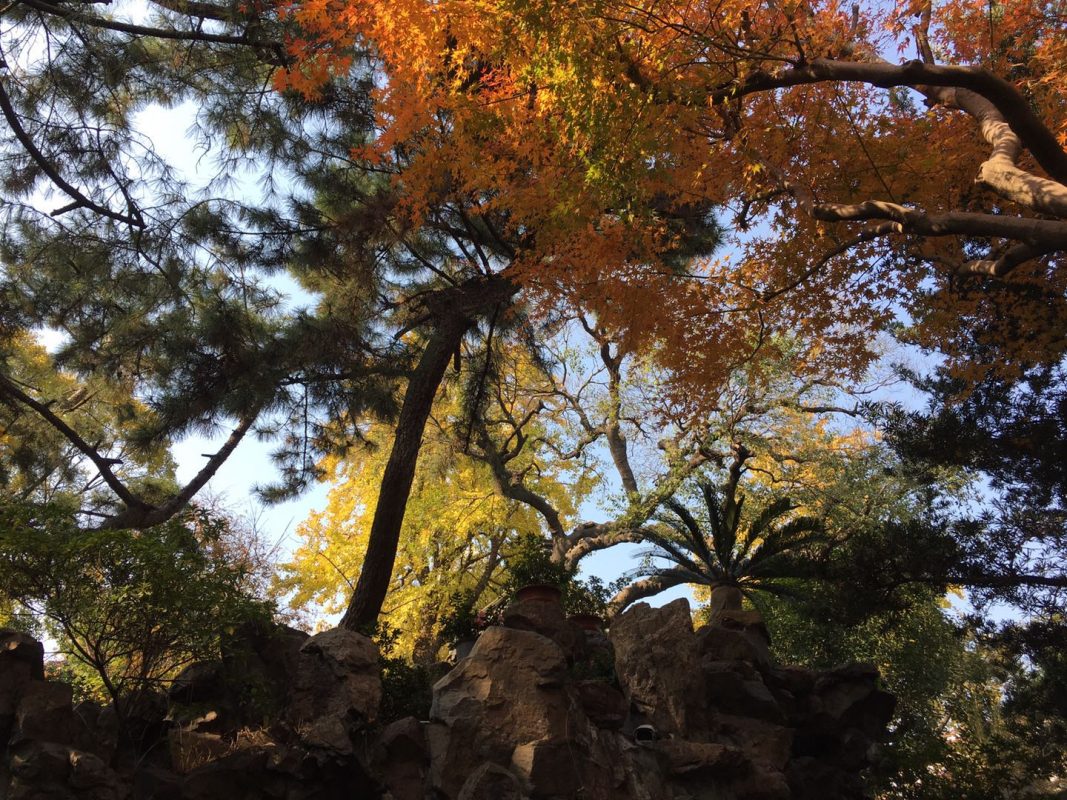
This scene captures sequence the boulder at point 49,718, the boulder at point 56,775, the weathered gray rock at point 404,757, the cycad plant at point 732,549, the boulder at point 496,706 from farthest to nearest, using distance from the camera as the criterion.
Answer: the cycad plant at point 732,549 → the weathered gray rock at point 404,757 → the boulder at point 496,706 → the boulder at point 49,718 → the boulder at point 56,775

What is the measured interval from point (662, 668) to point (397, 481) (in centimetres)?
342

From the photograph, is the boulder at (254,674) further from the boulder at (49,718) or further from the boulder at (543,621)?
the boulder at (543,621)

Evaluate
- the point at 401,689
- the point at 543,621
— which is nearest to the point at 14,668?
the point at 401,689

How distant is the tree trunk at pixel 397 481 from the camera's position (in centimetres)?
761

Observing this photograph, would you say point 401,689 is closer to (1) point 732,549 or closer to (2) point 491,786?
(2) point 491,786

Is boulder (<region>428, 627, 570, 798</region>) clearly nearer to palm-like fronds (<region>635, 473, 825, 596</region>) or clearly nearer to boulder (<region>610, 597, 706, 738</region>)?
boulder (<region>610, 597, 706, 738</region>)

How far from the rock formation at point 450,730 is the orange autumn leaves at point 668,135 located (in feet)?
9.80

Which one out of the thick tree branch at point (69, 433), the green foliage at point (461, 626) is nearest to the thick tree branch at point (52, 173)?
the thick tree branch at point (69, 433)

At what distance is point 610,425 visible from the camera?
1566cm

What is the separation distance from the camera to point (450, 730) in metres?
5.35

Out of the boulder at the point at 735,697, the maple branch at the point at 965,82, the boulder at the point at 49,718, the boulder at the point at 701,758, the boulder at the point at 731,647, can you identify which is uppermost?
the maple branch at the point at 965,82

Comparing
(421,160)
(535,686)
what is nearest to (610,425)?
(421,160)

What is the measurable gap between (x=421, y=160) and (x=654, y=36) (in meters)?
2.61

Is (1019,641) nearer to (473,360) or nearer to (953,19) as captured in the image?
(953,19)
